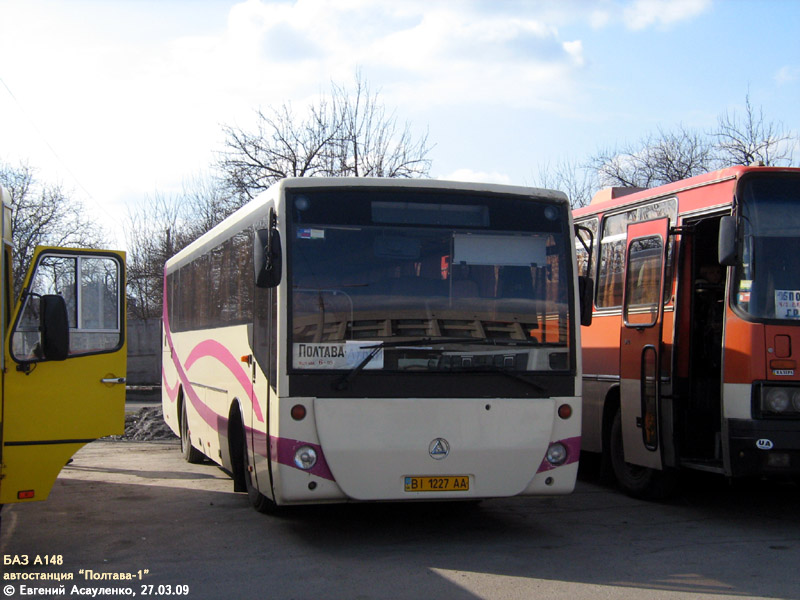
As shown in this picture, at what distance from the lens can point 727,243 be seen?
839 centimetres

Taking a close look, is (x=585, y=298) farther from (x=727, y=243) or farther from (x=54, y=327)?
(x=54, y=327)

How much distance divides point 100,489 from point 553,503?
17.8 feet

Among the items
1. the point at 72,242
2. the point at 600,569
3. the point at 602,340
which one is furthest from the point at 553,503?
the point at 72,242

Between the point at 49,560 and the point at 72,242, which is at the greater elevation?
the point at 72,242

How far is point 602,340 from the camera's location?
11.2 meters

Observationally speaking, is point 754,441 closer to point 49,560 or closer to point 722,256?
point 722,256

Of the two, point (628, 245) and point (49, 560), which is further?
point (628, 245)

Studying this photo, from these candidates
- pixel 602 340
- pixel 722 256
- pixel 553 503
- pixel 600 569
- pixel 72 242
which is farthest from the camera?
pixel 72 242

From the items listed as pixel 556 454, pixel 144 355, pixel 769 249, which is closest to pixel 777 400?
pixel 769 249

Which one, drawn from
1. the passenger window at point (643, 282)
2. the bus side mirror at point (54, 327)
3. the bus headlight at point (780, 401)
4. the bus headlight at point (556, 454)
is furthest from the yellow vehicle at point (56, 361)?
the bus headlight at point (780, 401)

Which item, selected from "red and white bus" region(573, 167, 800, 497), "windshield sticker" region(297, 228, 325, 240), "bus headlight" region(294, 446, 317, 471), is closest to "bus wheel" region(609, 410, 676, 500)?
"red and white bus" region(573, 167, 800, 497)

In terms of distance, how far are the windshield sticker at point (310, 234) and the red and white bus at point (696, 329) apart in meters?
3.51

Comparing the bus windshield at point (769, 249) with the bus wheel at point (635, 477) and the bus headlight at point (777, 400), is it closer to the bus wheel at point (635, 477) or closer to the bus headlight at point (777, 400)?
the bus headlight at point (777, 400)

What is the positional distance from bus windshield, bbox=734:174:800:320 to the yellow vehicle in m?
5.49
